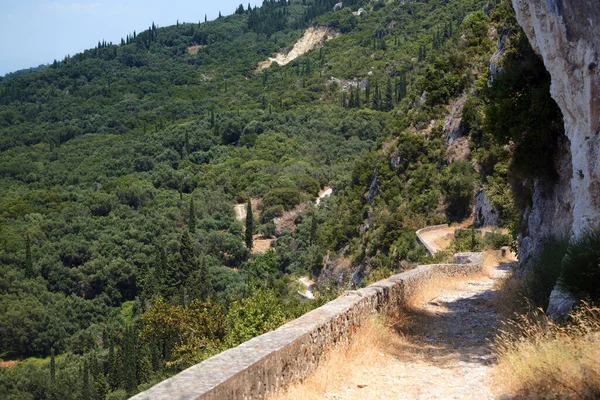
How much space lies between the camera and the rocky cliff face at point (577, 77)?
9.20 m

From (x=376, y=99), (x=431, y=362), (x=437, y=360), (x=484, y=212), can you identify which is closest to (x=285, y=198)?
(x=376, y=99)

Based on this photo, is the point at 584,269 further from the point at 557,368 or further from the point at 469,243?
the point at 469,243

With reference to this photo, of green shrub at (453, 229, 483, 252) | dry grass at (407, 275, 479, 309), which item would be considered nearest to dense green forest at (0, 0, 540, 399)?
green shrub at (453, 229, 483, 252)

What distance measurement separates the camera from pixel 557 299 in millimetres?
7969

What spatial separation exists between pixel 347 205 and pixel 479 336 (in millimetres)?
48175

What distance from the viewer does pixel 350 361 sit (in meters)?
7.64

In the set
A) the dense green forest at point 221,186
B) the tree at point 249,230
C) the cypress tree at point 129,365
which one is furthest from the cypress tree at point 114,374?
the tree at point 249,230

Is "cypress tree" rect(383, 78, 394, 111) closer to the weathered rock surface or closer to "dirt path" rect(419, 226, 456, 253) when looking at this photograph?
"dirt path" rect(419, 226, 456, 253)

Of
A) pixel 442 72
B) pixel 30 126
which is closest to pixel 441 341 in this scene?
pixel 442 72

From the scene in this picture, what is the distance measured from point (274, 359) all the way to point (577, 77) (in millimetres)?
6833

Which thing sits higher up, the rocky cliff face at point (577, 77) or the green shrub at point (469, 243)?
the rocky cliff face at point (577, 77)

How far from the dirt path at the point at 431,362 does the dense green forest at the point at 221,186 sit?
4.18 m

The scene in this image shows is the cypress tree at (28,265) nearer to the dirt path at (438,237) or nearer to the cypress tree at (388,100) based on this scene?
the dirt path at (438,237)

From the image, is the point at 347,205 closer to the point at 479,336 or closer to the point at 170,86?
the point at 479,336
